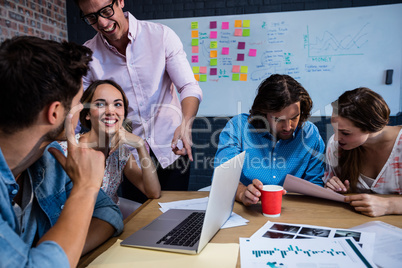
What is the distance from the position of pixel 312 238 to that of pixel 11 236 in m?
0.75

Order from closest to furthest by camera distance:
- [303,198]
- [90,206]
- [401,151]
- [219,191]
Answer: [90,206] → [219,191] → [303,198] → [401,151]

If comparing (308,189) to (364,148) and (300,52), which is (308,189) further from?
(300,52)

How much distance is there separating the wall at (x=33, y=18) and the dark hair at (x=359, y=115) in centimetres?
268

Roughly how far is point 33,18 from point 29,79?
270 centimetres

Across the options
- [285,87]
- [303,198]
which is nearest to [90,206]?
[303,198]

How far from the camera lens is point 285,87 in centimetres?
150

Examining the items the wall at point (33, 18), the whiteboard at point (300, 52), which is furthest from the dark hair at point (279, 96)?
the wall at point (33, 18)

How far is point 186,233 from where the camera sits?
0.91 m

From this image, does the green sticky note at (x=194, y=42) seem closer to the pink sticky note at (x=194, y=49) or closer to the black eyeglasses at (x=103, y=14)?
the pink sticky note at (x=194, y=49)

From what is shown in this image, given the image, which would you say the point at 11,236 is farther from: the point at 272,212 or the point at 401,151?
the point at 401,151

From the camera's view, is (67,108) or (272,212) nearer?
(67,108)

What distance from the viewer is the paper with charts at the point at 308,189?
1.16 m

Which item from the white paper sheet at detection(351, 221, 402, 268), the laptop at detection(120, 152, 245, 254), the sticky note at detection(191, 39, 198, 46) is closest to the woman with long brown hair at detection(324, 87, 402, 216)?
the white paper sheet at detection(351, 221, 402, 268)

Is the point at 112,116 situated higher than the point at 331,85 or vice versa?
the point at 331,85
